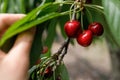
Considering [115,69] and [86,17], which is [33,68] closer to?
[86,17]

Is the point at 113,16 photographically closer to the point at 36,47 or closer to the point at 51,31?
the point at 36,47

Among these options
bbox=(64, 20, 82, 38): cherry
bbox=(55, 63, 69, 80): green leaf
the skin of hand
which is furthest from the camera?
bbox=(55, 63, 69, 80): green leaf

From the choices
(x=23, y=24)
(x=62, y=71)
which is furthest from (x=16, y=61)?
(x=62, y=71)

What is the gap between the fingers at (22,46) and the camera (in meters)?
1.04

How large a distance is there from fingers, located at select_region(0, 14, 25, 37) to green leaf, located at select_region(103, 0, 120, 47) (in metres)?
0.24

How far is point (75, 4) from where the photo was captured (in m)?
1.21

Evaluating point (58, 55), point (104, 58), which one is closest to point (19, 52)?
point (58, 55)

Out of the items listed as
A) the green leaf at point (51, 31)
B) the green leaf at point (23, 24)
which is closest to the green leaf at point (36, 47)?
the green leaf at point (23, 24)

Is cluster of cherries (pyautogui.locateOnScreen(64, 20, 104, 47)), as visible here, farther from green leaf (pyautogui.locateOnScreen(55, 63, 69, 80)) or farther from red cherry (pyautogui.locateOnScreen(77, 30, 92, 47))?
green leaf (pyautogui.locateOnScreen(55, 63, 69, 80))

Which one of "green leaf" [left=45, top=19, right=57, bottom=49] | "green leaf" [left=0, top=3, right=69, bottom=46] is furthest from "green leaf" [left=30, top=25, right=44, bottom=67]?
"green leaf" [left=45, top=19, right=57, bottom=49]

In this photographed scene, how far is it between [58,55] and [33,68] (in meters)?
0.12

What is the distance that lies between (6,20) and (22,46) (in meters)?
0.10

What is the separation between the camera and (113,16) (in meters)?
1.08

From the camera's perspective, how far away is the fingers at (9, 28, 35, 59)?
1044mm
